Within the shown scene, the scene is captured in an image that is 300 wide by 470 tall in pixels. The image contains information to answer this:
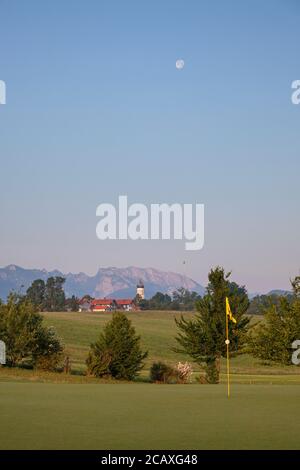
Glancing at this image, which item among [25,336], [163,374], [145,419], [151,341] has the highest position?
[25,336]

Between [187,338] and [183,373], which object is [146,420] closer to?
[183,373]

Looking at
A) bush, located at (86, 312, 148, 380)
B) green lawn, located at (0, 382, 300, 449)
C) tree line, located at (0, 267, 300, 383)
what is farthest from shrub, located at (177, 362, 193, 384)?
green lawn, located at (0, 382, 300, 449)

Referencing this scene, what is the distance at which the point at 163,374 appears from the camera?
135 ft

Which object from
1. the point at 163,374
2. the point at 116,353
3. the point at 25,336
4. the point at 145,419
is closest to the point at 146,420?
the point at 145,419

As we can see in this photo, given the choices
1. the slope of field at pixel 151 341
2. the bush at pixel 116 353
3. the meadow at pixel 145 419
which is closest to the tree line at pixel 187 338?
the bush at pixel 116 353

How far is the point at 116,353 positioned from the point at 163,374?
269 cm

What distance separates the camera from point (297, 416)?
18.8 metres

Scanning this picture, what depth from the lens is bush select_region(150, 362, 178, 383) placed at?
133 ft

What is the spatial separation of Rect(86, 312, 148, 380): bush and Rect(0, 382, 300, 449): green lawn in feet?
43.3

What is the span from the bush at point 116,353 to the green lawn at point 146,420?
43.3 ft

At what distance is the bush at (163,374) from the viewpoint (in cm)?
4067
